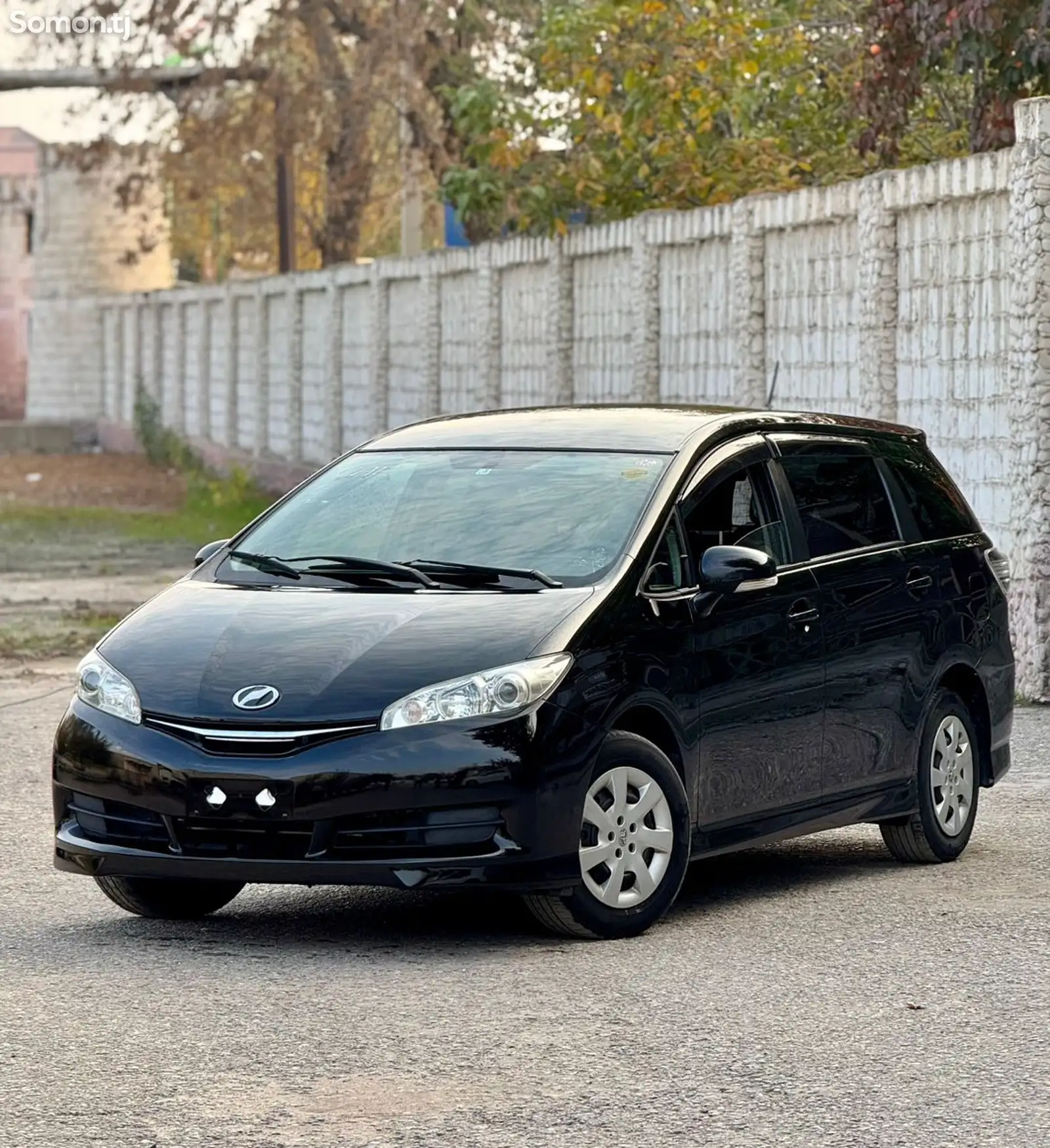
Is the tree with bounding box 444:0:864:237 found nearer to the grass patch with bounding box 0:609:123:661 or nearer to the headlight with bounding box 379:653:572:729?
the grass patch with bounding box 0:609:123:661

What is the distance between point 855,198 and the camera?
16.4m

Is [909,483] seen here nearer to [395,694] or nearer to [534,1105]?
[395,694]

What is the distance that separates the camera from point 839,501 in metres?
9.45

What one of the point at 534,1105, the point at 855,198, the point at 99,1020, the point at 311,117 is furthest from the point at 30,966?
the point at 311,117

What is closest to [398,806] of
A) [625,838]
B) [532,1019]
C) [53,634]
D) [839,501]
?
[625,838]

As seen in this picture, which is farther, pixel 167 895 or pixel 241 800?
pixel 167 895

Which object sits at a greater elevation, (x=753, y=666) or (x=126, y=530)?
(x=753, y=666)

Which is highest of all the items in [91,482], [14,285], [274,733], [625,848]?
[14,285]

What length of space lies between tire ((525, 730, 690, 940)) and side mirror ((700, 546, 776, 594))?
0.65 metres

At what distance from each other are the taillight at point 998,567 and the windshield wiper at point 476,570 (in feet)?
8.38

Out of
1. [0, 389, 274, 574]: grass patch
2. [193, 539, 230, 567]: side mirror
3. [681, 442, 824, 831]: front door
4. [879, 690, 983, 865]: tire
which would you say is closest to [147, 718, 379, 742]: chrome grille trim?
[681, 442, 824, 831]: front door

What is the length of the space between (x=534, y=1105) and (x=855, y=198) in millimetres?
11228

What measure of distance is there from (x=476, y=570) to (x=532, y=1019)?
190 cm

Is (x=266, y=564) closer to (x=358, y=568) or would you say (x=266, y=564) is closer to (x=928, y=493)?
(x=358, y=568)
